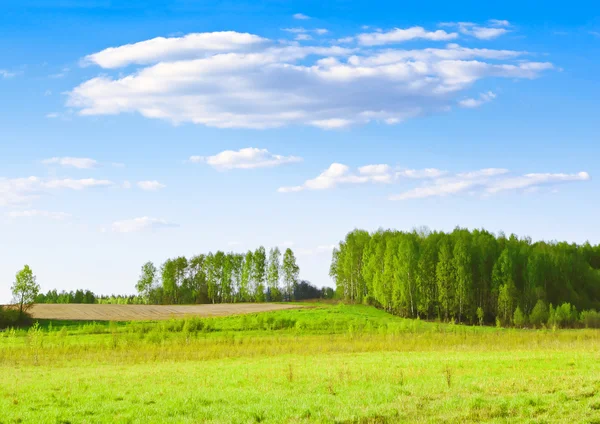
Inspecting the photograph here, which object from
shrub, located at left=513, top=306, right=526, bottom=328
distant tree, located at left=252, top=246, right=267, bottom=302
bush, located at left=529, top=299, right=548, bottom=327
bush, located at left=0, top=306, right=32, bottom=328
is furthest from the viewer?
distant tree, located at left=252, top=246, right=267, bottom=302

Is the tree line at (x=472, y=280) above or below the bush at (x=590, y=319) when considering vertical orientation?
above

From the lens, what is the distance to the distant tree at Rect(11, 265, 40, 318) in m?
88.2

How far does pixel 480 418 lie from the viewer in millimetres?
17344

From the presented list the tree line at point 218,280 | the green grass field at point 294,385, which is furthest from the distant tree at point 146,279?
the green grass field at point 294,385

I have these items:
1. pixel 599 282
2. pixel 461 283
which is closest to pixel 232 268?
pixel 461 283

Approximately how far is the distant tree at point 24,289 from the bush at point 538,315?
243 feet

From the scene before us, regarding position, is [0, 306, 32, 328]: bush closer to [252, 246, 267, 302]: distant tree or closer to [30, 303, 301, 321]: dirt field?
[30, 303, 301, 321]: dirt field

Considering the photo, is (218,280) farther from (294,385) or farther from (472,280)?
(294,385)

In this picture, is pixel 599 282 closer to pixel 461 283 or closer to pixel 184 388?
pixel 461 283

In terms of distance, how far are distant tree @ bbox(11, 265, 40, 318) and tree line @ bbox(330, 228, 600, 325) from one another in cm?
5476

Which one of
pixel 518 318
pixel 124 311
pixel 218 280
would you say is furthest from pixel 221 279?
pixel 518 318

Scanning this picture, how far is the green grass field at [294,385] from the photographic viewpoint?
18.3 metres

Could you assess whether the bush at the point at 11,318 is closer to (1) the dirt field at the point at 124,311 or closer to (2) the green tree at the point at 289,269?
(1) the dirt field at the point at 124,311

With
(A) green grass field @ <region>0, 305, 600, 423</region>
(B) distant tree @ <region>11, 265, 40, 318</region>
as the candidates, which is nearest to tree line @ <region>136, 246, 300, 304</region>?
(B) distant tree @ <region>11, 265, 40, 318</region>
